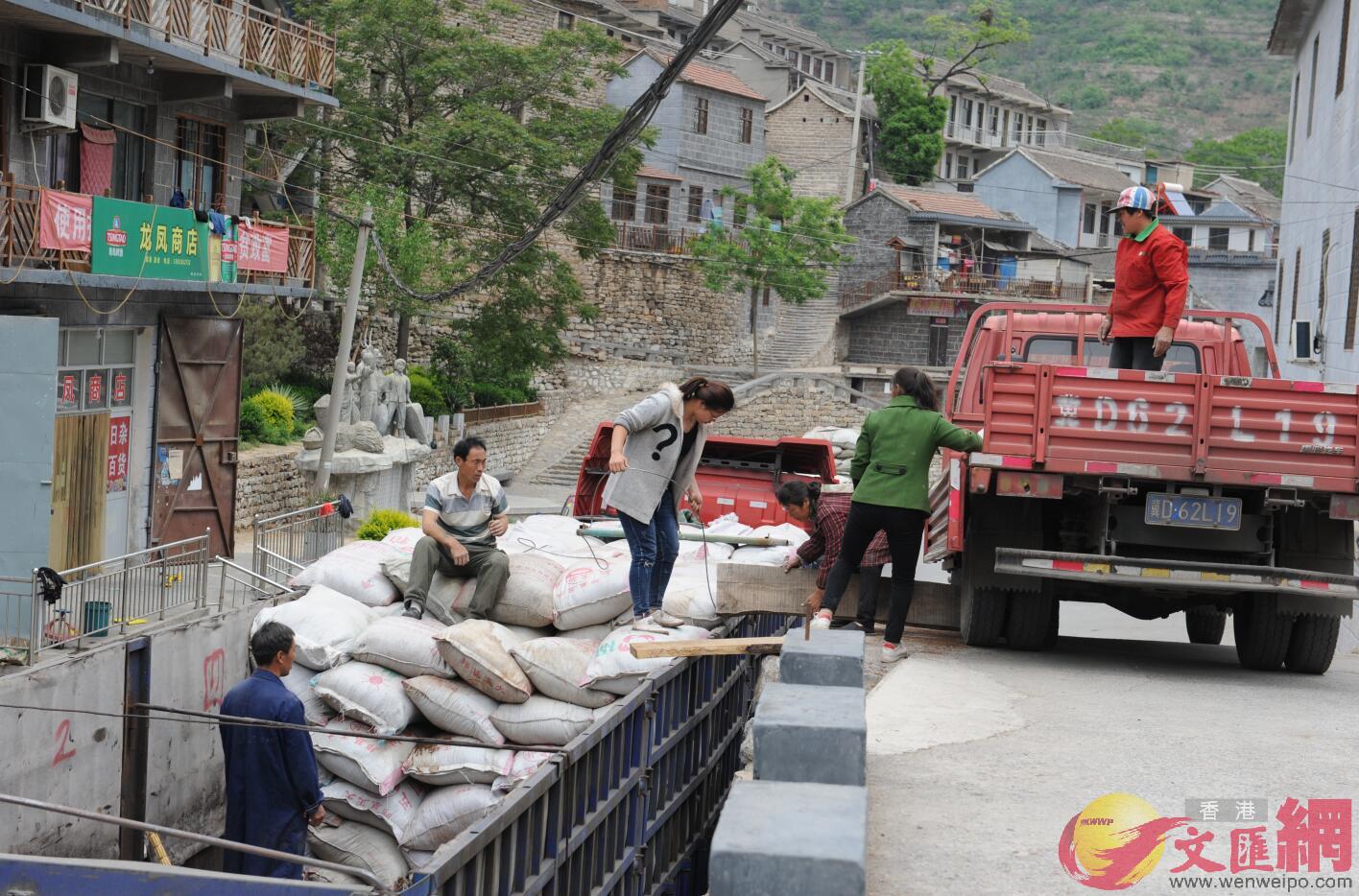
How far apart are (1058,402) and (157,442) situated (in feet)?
45.7

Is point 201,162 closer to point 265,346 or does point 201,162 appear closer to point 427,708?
point 265,346

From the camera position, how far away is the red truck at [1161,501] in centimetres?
796

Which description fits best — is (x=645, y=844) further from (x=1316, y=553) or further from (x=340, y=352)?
(x=340, y=352)

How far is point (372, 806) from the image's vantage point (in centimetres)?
884

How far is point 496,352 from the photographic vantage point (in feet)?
112

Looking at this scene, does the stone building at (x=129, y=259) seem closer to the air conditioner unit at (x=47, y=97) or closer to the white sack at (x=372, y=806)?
the air conditioner unit at (x=47, y=97)

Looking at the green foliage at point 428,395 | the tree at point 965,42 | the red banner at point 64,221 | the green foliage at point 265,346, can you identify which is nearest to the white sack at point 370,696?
the red banner at point 64,221

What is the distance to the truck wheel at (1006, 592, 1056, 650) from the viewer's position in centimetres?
910

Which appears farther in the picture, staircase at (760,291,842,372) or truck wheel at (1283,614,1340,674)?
staircase at (760,291,842,372)

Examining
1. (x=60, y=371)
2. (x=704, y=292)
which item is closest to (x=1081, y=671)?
(x=60, y=371)

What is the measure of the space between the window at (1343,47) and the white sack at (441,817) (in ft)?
49.3

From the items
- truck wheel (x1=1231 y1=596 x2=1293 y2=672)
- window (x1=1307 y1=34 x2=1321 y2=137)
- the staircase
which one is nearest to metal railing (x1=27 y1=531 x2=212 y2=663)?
truck wheel (x1=1231 y1=596 x2=1293 y2=672)

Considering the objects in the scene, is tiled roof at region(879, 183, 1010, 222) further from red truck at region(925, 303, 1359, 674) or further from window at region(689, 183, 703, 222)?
red truck at region(925, 303, 1359, 674)

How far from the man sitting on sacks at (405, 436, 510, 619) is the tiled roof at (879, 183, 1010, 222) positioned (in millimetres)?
47580
